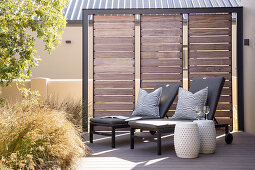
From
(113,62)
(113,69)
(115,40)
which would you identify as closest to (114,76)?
(113,69)

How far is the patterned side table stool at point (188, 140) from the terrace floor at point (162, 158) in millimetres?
110

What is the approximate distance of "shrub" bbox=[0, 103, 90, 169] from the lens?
131 inches

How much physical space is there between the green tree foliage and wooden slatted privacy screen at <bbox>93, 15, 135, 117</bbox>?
Result: 175 centimetres

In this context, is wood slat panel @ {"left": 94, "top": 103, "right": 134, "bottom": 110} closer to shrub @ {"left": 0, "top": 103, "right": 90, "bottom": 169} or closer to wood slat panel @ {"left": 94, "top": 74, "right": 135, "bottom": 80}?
wood slat panel @ {"left": 94, "top": 74, "right": 135, "bottom": 80}

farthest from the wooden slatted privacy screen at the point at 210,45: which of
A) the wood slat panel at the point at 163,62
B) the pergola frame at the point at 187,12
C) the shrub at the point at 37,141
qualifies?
the shrub at the point at 37,141

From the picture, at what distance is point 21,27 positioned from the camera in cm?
612

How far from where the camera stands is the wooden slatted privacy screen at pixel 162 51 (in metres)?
7.85

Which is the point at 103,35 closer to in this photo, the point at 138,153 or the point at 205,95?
the point at 205,95

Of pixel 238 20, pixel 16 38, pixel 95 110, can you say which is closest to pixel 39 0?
pixel 16 38

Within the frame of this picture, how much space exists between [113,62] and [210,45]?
84.4 inches

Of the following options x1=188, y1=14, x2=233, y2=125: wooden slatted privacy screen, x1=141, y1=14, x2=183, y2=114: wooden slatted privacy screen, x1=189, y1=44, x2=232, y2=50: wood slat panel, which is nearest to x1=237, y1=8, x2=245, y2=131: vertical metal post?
x1=188, y1=14, x2=233, y2=125: wooden slatted privacy screen

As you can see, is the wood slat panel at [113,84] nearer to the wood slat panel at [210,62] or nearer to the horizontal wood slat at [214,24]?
the wood slat panel at [210,62]

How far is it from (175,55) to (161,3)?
476cm

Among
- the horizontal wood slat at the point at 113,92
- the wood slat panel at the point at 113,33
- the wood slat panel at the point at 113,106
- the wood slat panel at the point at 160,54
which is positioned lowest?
the wood slat panel at the point at 113,106
